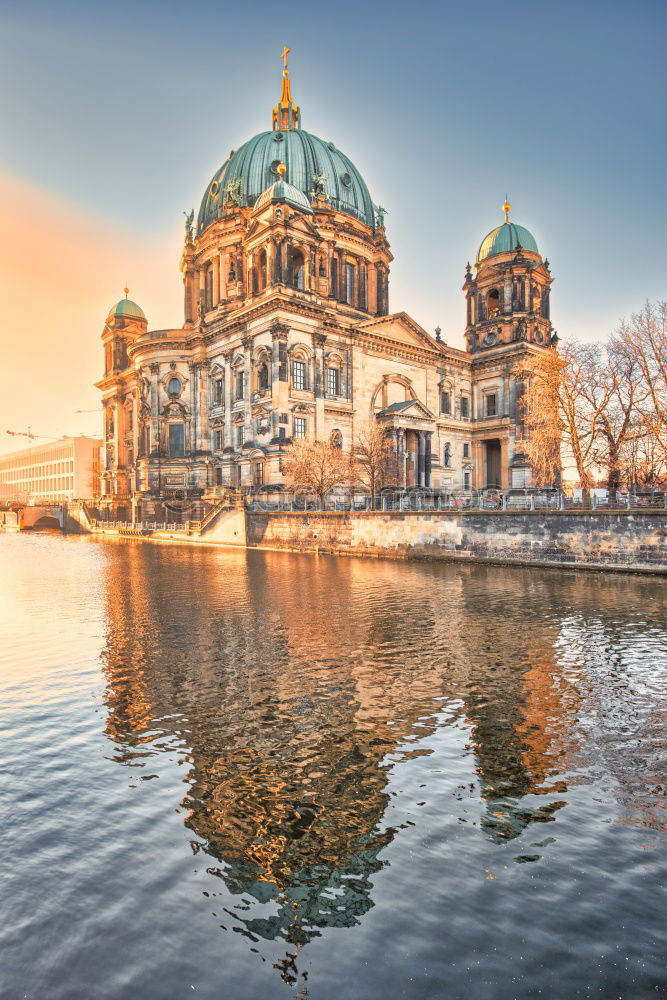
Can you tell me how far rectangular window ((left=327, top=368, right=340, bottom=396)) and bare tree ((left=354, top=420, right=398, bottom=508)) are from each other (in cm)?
431

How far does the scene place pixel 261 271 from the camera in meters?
54.2

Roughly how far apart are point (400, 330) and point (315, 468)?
75.5ft

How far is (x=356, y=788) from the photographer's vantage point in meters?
6.51

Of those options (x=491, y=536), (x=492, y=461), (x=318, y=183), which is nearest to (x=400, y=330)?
(x=318, y=183)

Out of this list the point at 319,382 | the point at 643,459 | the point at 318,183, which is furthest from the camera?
the point at 318,183

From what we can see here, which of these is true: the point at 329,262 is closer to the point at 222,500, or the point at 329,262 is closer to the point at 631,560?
the point at 222,500

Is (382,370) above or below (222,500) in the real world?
above

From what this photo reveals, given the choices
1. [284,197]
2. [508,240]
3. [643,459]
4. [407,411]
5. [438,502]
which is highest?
[508,240]

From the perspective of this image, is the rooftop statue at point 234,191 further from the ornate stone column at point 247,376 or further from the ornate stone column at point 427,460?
the ornate stone column at point 427,460

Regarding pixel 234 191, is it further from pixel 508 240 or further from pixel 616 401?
pixel 616 401

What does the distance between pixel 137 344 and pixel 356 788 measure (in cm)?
6431

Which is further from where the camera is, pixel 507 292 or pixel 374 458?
pixel 507 292

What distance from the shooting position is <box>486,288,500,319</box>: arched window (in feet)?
221

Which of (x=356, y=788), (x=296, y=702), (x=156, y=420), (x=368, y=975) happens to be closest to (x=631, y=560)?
(x=296, y=702)
